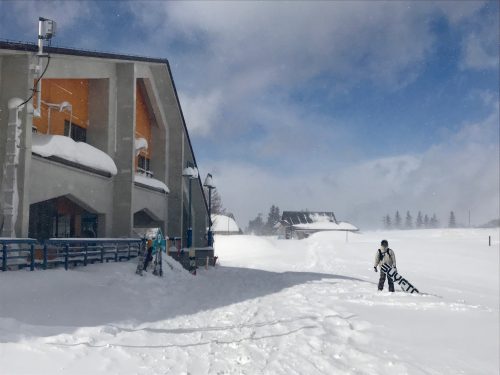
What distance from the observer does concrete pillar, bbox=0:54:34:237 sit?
43.3 feet

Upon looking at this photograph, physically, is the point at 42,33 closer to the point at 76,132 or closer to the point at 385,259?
the point at 76,132

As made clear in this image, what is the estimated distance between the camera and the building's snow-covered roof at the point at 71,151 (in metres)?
14.8

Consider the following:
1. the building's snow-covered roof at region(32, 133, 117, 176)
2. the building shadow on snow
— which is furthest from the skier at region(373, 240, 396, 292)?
the building's snow-covered roof at region(32, 133, 117, 176)

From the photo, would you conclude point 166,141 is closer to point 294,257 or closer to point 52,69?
point 52,69

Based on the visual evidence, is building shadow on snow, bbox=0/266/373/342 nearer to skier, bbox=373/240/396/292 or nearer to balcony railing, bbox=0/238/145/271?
balcony railing, bbox=0/238/145/271

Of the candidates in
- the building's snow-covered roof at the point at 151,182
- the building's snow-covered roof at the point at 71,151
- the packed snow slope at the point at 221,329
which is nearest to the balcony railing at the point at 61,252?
the packed snow slope at the point at 221,329

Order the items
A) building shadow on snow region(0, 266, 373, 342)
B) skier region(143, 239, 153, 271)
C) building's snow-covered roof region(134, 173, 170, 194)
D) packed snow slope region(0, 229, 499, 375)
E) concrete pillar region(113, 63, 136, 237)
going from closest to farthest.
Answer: packed snow slope region(0, 229, 499, 375), building shadow on snow region(0, 266, 373, 342), skier region(143, 239, 153, 271), concrete pillar region(113, 63, 136, 237), building's snow-covered roof region(134, 173, 170, 194)

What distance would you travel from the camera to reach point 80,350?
5.69 m

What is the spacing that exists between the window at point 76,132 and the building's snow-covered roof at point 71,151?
167 centimetres

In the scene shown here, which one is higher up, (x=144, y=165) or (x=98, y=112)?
(x=98, y=112)

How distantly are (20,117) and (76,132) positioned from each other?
621 centimetres

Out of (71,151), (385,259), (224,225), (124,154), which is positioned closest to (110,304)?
(385,259)

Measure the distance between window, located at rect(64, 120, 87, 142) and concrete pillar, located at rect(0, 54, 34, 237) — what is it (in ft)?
16.4

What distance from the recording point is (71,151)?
16.3 m
